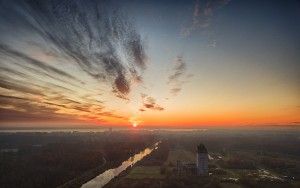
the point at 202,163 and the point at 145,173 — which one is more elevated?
the point at 202,163

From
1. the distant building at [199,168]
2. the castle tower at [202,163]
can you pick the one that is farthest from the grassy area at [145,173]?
the castle tower at [202,163]

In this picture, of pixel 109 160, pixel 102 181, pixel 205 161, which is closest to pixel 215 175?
pixel 205 161

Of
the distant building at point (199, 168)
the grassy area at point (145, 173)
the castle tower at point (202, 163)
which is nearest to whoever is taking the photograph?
the grassy area at point (145, 173)

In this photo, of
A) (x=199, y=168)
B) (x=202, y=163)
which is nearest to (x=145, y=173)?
(x=199, y=168)

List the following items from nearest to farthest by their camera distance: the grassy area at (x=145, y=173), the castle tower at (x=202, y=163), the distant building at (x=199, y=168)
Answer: the grassy area at (x=145, y=173) < the castle tower at (x=202, y=163) < the distant building at (x=199, y=168)

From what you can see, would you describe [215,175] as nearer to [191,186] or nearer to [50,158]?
[191,186]

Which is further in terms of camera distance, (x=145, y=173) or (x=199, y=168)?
(x=145, y=173)

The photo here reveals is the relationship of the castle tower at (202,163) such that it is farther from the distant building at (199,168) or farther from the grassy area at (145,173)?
the grassy area at (145,173)

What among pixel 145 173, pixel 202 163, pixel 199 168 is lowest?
pixel 145 173

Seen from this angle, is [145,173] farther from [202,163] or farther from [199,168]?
[202,163]
